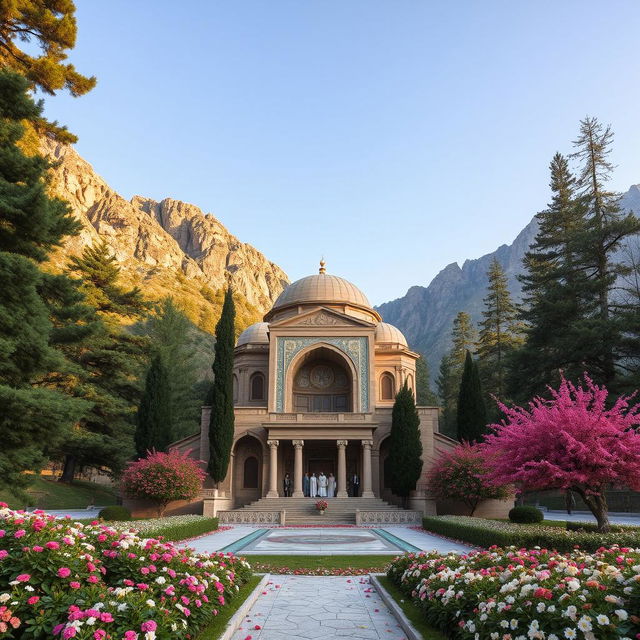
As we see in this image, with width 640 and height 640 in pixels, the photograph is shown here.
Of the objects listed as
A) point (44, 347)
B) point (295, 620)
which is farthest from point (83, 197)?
point (295, 620)

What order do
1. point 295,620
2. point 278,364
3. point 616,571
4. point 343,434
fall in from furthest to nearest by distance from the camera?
point 278,364 < point 343,434 < point 295,620 < point 616,571

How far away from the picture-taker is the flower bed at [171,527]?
550 inches

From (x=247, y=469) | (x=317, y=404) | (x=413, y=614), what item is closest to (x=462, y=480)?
(x=317, y=404)

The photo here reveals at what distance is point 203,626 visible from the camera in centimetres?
673

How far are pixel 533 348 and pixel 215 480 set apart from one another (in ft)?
69.4

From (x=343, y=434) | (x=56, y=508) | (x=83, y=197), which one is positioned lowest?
(x=56, y=508)

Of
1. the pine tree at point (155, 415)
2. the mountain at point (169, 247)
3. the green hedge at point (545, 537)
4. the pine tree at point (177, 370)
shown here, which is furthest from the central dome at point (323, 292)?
the mountain at point (169, 247)

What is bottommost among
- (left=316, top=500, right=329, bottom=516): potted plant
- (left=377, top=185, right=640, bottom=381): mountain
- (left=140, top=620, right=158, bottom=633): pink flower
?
(left=316, top=500, right=329, bottom=516): potted plant

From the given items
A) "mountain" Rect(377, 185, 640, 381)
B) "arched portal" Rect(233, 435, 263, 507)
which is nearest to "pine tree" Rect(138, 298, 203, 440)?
"arched portal" Rect(233, 435, 263, 507)

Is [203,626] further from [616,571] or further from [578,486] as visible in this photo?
[578,486]

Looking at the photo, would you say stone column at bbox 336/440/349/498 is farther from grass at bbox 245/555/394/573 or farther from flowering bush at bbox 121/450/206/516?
grass at bbox 245/555/394/573

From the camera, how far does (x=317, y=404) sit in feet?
129

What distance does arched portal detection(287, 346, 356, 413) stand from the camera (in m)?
39.2

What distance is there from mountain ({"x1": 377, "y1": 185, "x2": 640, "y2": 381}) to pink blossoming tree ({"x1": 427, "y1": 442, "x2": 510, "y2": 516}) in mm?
118478
